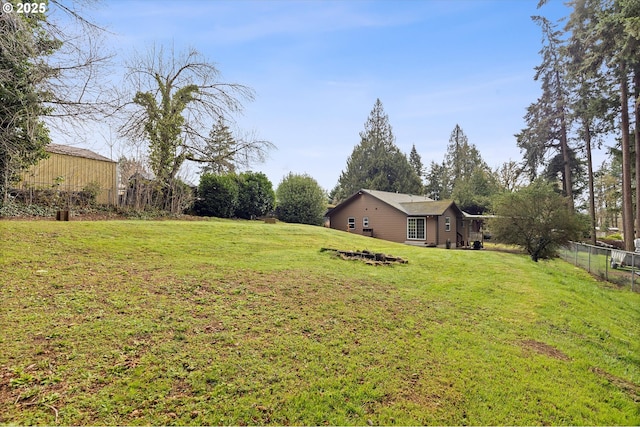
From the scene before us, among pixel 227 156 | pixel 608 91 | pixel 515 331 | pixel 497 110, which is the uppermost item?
pixel 608 91

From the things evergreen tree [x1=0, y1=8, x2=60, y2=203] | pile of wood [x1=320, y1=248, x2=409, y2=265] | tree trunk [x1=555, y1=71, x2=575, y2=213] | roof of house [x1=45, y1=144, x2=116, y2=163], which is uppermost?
tree trunk [x1=555, y1=71, x2=575, y2=213]

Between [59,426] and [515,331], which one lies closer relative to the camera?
[59,426]

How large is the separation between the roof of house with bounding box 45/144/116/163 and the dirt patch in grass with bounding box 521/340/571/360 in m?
18.6

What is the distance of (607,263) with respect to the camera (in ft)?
43.0

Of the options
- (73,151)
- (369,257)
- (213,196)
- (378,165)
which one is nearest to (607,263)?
(369,257)

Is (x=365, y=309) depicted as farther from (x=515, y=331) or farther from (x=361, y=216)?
(x=361, y=216)

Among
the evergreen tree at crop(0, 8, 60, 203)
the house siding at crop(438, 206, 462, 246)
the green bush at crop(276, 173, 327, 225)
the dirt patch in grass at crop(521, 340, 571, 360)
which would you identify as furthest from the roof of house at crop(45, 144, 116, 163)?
the house siding at crop(438, 206, 462, 246)

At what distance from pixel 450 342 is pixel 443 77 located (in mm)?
10832

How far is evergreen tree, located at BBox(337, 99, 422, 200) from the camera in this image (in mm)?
43469

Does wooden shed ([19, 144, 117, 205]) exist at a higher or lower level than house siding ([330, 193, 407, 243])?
higher

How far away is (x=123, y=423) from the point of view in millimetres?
2600

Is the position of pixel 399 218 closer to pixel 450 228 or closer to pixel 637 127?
pixel 450 228

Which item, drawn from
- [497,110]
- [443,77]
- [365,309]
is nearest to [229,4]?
[365,309]

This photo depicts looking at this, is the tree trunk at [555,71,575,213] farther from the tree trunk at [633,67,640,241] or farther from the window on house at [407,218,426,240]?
the window on house at [407,218,426,240]
